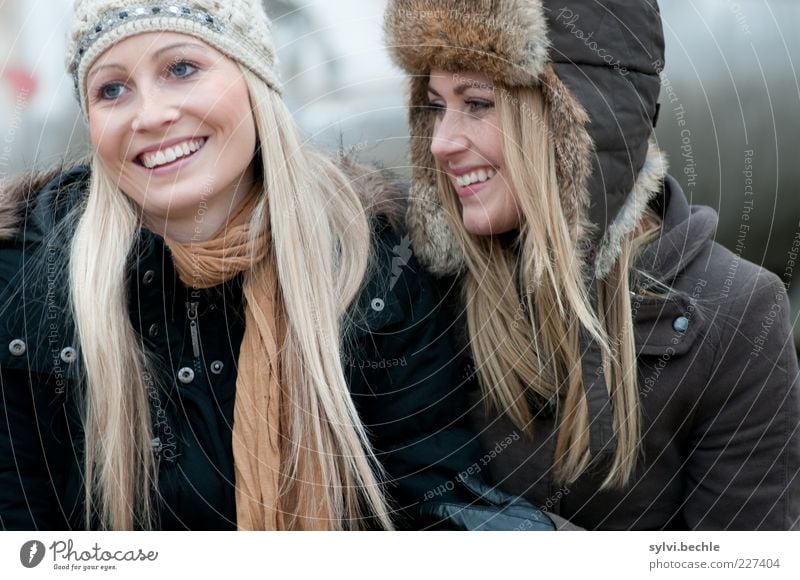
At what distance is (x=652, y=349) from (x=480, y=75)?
1.91 feet

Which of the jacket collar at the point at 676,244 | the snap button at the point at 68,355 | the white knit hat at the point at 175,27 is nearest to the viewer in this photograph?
the white knit hat at the point at 175,27

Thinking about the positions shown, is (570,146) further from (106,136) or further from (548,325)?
(106,136)

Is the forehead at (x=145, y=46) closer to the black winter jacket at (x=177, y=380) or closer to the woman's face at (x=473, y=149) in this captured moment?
the black winter jacket at (x=177, y=380)

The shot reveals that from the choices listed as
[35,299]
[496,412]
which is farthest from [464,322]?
[35,299]

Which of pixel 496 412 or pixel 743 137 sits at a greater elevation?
pixel 743 137

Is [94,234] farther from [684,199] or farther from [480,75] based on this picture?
[684,199]

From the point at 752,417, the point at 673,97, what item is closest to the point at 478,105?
the point at 673,97

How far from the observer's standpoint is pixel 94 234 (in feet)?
5.27

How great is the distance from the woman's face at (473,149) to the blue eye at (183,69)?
42 centimetres

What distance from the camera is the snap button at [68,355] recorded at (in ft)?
5.18

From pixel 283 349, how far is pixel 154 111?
0.46 metres

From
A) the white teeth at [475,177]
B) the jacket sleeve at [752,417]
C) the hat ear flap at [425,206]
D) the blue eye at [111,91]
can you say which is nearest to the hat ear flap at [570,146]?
the white teeth at [475,177]

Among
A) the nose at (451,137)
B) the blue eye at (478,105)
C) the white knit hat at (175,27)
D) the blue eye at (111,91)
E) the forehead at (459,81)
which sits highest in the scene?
the white knit hat at (175,27)

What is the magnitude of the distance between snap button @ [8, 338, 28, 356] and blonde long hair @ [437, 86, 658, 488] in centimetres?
78
